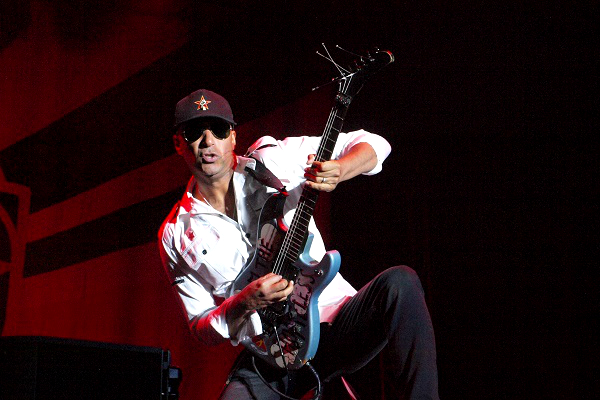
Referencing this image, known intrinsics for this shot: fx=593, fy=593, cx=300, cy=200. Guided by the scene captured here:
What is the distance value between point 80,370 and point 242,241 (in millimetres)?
964

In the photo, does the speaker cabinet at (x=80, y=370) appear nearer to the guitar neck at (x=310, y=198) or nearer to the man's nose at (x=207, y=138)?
the guitar neck at (x=310, y=198)

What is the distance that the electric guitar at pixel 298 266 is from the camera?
8.30 feet

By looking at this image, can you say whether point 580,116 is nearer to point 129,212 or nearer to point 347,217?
point 347,217

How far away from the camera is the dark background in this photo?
3154mm

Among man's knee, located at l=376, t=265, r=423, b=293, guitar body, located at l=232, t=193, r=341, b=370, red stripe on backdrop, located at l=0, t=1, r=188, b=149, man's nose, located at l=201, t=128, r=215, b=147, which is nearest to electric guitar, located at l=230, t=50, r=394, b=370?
guitar body, located at l=232, t=193, r=341, b=370

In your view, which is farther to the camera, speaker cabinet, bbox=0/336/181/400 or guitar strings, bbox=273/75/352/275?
guitar strings, bbox=273/75/352/275

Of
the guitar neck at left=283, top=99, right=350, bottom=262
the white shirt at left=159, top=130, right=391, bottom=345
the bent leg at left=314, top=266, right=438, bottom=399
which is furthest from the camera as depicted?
the white shirt at left=159, top=130, right=391, bottom=345

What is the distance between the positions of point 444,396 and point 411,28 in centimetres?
219

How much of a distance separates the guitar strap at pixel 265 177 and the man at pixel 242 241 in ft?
0.06

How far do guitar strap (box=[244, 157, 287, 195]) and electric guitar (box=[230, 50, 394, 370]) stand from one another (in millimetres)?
65

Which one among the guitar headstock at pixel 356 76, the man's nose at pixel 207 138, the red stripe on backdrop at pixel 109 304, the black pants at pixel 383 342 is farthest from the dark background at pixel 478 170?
the red stripe on backdrop at pixel 109 304

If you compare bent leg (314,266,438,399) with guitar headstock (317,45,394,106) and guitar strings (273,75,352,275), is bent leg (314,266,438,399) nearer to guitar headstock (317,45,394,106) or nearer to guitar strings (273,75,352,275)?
guitar strings (273,75,352,275)

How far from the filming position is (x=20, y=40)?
15.8ft

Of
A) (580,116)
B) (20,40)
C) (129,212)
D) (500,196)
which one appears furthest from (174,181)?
(580,116)
